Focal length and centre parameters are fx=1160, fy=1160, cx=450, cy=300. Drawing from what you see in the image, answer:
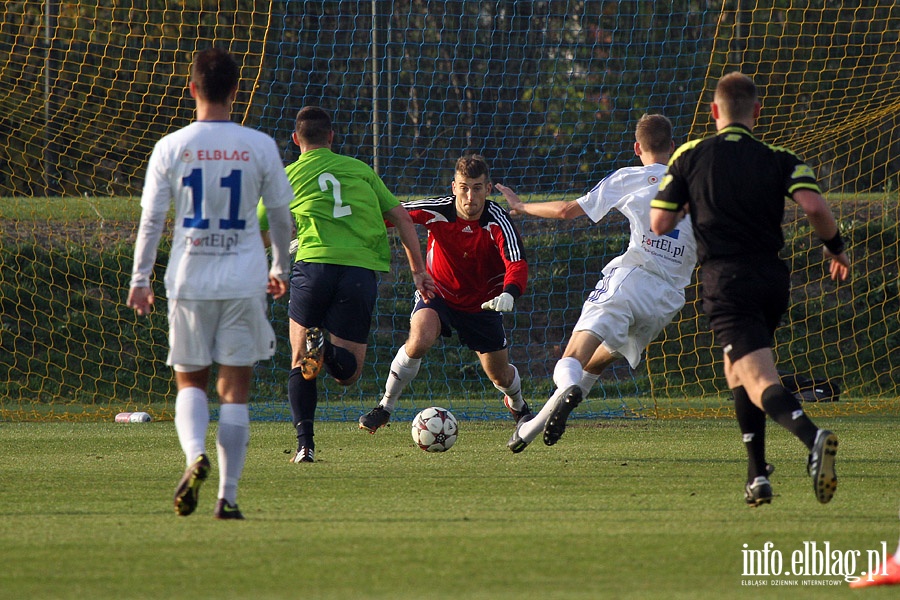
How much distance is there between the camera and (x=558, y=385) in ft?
20.0

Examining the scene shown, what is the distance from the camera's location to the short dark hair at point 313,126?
6621 mm

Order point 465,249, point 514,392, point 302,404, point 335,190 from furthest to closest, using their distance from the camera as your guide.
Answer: point 514,392
point 465,249
point 335,190
point 302,404

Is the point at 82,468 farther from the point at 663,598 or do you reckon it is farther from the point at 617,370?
the point at 617,370

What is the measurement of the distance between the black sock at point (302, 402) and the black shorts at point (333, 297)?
0.35m

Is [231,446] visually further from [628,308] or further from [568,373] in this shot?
[628,308]

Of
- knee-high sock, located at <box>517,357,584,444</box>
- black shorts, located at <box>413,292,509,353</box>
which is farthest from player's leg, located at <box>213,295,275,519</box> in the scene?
black shorts, located at <box>413,292,509,353</box>

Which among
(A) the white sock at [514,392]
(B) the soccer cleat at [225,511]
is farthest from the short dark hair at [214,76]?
(A) the white sock at [514,392]

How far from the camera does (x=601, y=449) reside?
7414mm

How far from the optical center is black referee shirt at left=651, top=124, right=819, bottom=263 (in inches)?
186

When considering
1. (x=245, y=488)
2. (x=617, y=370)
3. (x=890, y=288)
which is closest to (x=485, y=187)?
(x=245, y=488)

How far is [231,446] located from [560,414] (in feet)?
6.26

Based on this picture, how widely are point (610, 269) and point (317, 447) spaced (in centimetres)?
230

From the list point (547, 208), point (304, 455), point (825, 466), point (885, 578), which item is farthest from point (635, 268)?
point (885, 578)

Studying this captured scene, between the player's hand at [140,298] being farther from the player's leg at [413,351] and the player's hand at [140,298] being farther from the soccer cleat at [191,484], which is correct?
the player's leg at [413,351]
